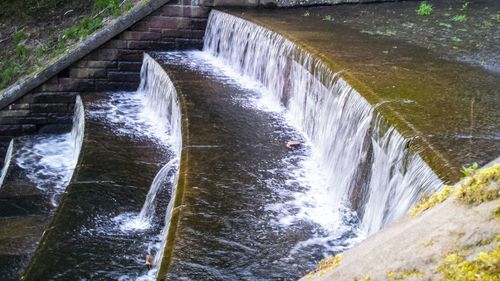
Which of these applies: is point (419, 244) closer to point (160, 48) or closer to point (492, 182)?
point (492, 182)

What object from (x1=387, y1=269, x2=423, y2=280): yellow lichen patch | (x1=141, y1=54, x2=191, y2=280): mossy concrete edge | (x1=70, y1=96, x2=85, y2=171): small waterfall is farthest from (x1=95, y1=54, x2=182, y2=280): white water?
(x1=387, y1=269, x2=423, y2=280): yellow lichen patch

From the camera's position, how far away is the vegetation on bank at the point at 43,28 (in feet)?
34.1

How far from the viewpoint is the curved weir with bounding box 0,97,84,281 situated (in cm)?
557

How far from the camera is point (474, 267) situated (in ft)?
4.62

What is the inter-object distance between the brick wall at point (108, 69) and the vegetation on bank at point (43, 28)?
1.64ft

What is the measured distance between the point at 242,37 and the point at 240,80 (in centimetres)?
83

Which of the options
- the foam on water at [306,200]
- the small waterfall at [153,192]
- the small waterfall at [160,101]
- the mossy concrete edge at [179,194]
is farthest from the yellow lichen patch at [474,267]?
the small waterfall at [160,101]

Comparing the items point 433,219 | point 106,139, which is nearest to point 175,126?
point 106,139

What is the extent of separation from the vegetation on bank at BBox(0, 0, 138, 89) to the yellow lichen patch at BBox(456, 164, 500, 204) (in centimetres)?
887

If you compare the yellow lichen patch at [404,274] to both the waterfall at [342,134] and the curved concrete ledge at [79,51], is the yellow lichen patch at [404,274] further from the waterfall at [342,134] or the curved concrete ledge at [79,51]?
the curved concrete ledge at [79,51]

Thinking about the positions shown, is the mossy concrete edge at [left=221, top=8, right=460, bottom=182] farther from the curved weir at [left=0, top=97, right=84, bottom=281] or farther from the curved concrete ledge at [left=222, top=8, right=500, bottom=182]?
the curved weir at [left=0, top=97, right=84, bottom=281]

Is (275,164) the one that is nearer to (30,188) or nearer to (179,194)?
(179,194)

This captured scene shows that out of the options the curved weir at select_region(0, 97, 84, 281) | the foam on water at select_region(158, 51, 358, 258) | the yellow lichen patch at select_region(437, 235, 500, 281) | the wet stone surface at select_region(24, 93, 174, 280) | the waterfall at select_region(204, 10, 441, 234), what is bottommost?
the curved weir at select_region(0, 97, 84, 281)

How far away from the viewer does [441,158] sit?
325cm
